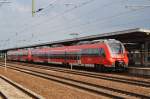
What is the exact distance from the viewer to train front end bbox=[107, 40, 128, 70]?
113 feet

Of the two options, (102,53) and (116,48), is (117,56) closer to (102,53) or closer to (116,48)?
(116,48)

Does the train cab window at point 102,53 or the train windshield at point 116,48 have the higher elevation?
the train windshield at point 116,48

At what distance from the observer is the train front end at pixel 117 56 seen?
113 ft

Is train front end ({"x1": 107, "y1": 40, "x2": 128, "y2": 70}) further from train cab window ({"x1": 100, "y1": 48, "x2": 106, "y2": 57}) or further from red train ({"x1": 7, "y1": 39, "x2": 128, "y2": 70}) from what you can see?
train cab window ({"x1": 100, "y1": 48, "x2": 106, "y2": 57})

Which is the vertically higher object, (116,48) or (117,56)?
(116,48)

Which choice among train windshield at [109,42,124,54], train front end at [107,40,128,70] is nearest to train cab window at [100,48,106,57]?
train front end at [107,40,128,70]

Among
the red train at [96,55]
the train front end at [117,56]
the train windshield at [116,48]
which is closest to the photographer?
the train front end at [117,56]

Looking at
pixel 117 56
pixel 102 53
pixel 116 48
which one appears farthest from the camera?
pixel 102 53

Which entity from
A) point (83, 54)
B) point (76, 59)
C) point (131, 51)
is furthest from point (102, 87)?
point (131, 51)

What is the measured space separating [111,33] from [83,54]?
4.57m

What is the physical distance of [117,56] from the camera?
3481 cm

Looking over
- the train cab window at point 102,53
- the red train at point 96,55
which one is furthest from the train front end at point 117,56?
the train cab window at point 102,53

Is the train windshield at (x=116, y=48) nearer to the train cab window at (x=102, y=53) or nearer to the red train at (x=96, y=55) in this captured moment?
the red train at (x=96, y=55)

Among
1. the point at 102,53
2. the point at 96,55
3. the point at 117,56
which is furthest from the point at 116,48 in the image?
the point at 96,55
